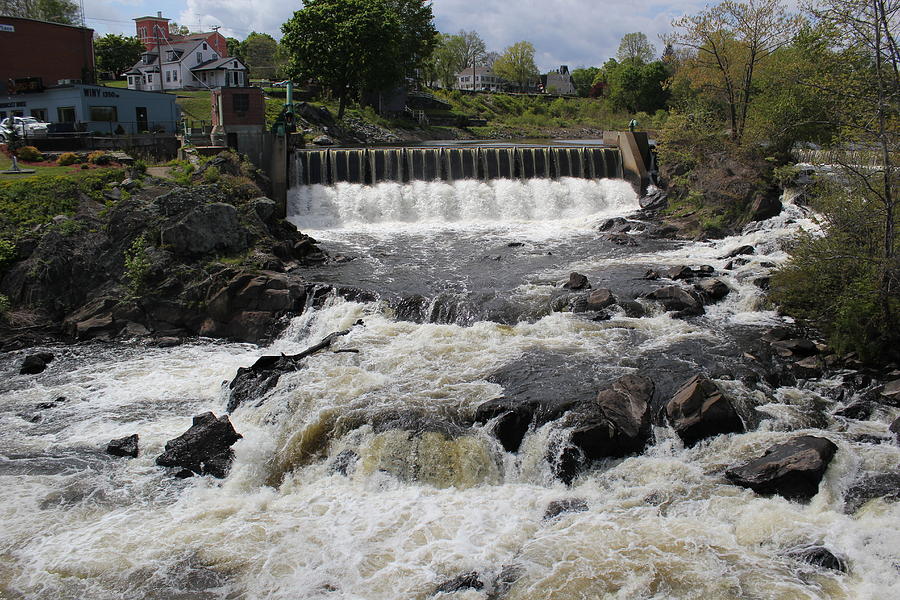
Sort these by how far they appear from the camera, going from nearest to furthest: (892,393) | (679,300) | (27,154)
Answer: (892,393)
(679,300)
(27,154)

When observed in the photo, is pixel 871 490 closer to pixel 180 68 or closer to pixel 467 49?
pixel 180 68

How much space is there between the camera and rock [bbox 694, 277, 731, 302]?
73.8 feet

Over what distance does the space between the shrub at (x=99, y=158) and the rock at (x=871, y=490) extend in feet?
99.9

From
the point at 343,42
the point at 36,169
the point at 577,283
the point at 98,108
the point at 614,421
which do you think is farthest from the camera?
the point at 343,42

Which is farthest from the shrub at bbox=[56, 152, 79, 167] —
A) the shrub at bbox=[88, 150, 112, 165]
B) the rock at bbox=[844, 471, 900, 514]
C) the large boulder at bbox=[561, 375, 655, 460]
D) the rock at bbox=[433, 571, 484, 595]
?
the rock at bbox=[844, 471, 900, 514]

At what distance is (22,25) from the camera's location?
178 ft

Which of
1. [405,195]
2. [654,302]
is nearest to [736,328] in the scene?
[654,302]

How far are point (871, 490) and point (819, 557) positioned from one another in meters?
2.38

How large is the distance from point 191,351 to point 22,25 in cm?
4694

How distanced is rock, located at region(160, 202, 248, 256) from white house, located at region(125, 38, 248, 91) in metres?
50.2

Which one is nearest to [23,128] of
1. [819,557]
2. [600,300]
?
[600,300]

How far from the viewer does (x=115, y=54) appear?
91.4m

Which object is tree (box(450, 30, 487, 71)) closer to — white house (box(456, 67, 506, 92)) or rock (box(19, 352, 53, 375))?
white house (box(456, 67, 506, 92))

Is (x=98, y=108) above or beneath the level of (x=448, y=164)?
above
